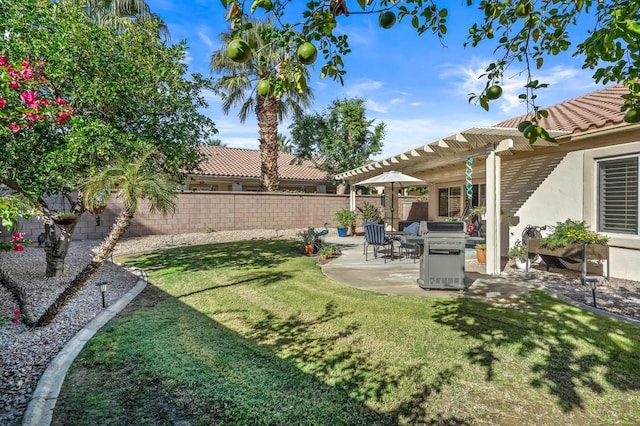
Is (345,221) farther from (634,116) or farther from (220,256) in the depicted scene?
(634,116)

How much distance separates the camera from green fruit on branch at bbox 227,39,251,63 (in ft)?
6.15

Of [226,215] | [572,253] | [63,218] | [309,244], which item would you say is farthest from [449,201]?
[63,218]

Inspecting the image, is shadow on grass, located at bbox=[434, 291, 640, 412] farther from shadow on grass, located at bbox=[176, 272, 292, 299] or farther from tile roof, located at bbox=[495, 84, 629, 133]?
tile roof, located at bbox=[495, 84, 629, 133]

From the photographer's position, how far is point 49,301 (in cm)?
594

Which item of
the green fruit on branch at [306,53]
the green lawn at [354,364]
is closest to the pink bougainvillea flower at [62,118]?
the green lawn at [354,364]

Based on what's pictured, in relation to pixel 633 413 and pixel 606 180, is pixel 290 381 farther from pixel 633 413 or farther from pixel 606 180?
pixel 606 180

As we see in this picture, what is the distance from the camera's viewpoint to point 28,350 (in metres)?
4.00

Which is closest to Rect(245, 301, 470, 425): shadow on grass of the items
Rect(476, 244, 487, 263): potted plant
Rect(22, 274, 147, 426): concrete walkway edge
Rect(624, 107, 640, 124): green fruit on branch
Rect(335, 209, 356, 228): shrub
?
Rect(22, 274, 147, 426): concrete walkway edge

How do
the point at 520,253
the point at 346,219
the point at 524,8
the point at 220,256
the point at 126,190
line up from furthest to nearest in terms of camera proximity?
the point at 346,219 < the point at 220,256 < the point at 520,253 < the point at 126,190 < the point at 524,8

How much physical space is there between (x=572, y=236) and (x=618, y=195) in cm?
133

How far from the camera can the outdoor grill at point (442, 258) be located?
6414 mm

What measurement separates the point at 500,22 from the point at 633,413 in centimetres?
361

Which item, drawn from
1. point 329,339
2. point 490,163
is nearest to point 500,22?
point 329,339

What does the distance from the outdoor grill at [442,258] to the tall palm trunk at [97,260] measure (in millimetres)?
4893
